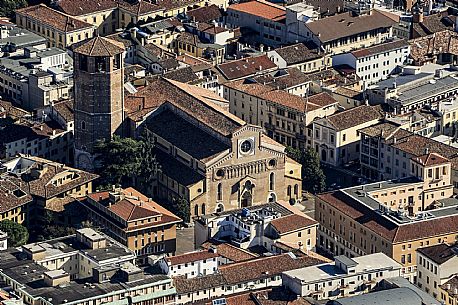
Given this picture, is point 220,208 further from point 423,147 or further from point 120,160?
point 423,147

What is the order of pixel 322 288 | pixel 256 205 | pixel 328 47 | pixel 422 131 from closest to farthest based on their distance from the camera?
pixel 322 288 → pixel 256 205 → pixel 422 131 → pixel 328 47

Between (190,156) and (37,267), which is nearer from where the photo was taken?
(37,267)

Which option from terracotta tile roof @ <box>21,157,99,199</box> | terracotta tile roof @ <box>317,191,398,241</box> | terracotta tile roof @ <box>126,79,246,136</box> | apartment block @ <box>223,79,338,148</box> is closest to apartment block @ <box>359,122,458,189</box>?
apartment block @ <box>223,79,338,148</box>

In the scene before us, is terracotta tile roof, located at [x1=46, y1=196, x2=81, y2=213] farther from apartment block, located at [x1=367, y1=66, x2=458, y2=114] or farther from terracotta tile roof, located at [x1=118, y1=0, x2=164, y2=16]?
terracotta tile roof, located at [x1=118, y1=0, x2=164, y2=16]

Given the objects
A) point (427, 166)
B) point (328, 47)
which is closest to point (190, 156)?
point (427, 166)

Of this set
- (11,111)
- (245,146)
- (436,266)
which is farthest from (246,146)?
(436,266)

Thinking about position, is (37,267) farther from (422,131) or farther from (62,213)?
(422,131)

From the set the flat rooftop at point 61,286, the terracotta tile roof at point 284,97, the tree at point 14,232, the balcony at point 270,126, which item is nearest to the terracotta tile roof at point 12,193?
the tree at point 14,232
